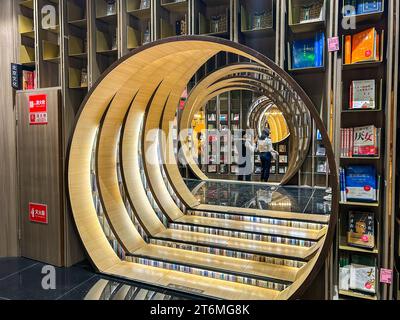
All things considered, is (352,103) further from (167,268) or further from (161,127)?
(161,127)

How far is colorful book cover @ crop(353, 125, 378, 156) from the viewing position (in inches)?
98.9

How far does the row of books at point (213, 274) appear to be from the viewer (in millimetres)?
3166

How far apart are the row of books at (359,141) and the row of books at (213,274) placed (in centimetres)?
151

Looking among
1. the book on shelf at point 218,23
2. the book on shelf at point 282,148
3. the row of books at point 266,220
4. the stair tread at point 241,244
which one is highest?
the book on shelf at point 218,23

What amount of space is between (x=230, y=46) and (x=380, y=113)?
141 centimetres

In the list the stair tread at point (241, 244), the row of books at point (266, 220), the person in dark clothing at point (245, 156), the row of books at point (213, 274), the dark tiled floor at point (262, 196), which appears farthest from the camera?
the person in dark clothing at point (245, 156)

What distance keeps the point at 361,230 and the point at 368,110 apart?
1019mm

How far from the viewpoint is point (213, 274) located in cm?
344

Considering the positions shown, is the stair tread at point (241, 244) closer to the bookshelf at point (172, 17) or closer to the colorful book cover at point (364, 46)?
the colorful book cover at point (364, 46)

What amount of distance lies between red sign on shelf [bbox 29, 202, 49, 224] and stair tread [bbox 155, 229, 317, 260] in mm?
1487

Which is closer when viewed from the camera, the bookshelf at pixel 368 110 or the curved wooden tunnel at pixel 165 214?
the bookshelf at pixel 368 110

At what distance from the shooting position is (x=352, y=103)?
2562mm

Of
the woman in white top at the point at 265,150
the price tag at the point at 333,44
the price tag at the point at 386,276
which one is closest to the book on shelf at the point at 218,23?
the price tag at the point at 333,44

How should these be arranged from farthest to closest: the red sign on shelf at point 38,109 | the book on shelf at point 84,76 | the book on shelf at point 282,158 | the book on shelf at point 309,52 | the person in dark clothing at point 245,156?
the book on shelf at point 282,158, the person in dark clothing at point 245,156, the book on shelf at point 84,76, the red sign on shelf at point 38,109, the book on shelf at point 309,52
